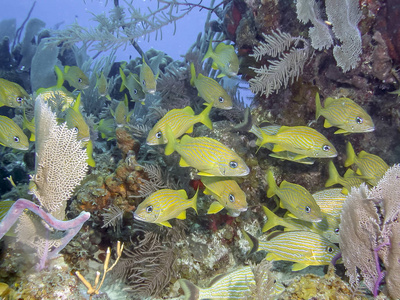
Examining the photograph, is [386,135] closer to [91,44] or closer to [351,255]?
[351,255]

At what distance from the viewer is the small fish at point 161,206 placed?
8.34ft

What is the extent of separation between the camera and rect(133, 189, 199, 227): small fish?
2543mm

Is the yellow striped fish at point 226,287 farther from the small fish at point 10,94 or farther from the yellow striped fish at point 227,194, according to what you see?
the small fish at point 10,94

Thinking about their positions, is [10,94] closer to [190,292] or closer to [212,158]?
[212,158]

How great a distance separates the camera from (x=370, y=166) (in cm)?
328

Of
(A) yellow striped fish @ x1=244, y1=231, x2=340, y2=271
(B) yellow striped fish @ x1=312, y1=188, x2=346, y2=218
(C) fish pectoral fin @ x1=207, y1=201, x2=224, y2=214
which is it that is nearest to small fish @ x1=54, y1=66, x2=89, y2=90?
(C) fish pectoral fin @ x1=207, y1=201, x2=224, y2=214

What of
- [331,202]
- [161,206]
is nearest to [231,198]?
[161,206]

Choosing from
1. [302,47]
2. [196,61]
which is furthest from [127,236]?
[302,47]

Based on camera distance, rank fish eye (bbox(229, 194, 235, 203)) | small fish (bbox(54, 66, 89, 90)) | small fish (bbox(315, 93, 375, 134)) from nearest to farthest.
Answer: fish eye (bbox(229, 194, 235, 203)), small fish (bbox(315, 93, 375, 134)), small fish (bbox(54, 66, 89, 90))

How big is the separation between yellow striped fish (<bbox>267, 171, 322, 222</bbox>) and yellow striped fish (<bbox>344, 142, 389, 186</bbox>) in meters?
1.07

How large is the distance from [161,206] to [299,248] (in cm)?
148

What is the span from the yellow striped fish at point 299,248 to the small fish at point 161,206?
75cm

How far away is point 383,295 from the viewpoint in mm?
2381

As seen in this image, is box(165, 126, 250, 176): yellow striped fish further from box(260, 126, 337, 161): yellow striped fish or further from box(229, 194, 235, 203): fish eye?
box(260, 126, 337, 161): yellow striped fish
